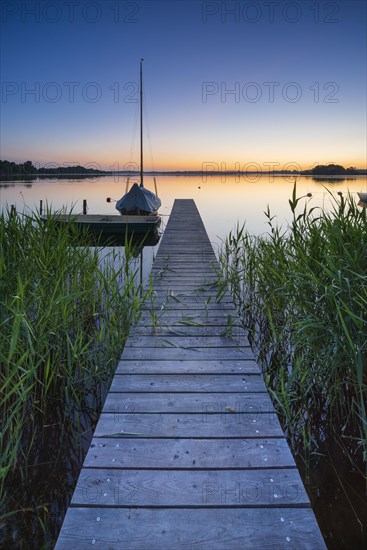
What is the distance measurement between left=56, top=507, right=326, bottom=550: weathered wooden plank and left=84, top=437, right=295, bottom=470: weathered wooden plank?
26cm

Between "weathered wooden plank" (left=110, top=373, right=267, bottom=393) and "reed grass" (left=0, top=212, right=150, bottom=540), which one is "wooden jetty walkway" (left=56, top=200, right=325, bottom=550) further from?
"reed grass" (left=0, top=212, right=150, bottom=540)

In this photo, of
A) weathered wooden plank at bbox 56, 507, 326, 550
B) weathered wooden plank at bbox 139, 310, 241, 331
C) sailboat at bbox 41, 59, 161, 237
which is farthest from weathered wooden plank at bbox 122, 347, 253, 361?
sailboat at bbox 41, 59, 161, 237

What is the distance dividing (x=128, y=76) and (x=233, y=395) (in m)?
18.5

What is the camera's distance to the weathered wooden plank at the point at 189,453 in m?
1.74

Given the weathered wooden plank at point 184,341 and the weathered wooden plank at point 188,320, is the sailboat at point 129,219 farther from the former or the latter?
the weathered wooden plank at point 184,341

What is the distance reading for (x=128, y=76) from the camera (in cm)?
1772

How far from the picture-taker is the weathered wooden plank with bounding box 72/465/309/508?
1517mm

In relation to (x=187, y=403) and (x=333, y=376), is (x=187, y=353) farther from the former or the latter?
(x=333, y=376)

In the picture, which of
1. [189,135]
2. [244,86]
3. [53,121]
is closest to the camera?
[244,86]

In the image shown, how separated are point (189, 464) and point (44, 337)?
4.41ft

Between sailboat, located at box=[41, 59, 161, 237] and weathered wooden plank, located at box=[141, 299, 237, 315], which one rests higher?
sailboat, located at box=[41, 59, 161, 237]

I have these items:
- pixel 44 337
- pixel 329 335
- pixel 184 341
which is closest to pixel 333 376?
pixel 329 335

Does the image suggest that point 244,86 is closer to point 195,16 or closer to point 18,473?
point 18,473

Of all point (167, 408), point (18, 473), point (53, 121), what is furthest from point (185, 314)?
point (53, 121)
